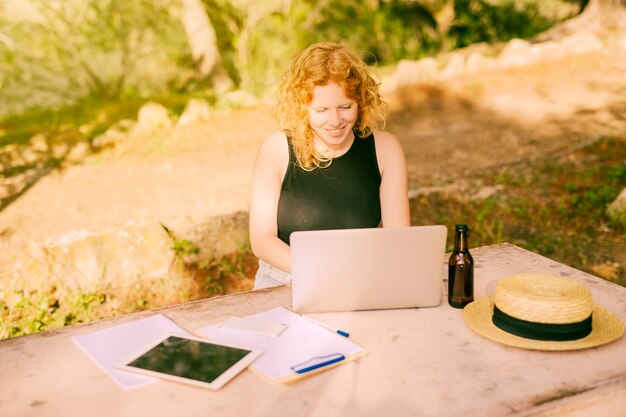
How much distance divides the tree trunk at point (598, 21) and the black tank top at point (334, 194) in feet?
29.8

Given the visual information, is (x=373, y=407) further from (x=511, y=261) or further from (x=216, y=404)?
(x=511, y=261)

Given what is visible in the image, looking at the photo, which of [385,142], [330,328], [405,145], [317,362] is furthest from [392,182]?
[405,145]

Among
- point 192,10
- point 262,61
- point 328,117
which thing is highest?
point 192,10

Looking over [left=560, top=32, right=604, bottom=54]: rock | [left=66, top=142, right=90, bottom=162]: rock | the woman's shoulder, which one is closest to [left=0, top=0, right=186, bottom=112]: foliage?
[left=66, top=142, right=90, bottom=162]: rock

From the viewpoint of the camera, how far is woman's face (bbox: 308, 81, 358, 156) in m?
2.48

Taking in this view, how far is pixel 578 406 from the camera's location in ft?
4.73

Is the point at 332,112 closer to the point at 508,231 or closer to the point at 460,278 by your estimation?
the point at 460,278

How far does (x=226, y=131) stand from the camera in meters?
7.82

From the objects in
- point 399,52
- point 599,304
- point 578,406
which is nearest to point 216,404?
point 578,406

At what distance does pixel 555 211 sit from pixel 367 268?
149 inches

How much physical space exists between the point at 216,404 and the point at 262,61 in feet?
Answer: 33.6

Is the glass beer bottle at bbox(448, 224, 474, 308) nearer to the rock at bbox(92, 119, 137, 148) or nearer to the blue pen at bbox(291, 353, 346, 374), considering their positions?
the blue pen at bbox(291, 353, 346, 374)

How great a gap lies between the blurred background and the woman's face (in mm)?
1936

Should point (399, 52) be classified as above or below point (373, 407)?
above
